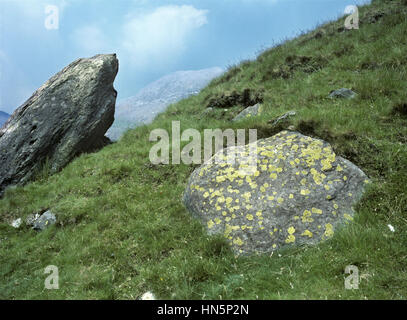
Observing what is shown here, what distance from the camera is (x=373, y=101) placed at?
8.54 metres

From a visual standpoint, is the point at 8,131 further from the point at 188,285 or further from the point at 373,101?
the point at 373,101

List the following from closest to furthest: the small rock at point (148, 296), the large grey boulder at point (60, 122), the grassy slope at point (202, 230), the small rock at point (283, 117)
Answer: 1. the grassy slope at point (202, 230)
2. the small rock at point (148, 296)
3. the small rock at point (283, 117)
4. the large grey boulder at point (60, 122)

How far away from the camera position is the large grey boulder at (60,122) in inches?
464

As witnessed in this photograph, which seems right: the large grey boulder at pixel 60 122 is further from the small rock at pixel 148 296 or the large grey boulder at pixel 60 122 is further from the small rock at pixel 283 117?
the small rock at pixel 148 296

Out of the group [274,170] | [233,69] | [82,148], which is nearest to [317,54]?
[233,69]

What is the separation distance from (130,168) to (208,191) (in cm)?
404

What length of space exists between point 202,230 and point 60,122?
9446mm

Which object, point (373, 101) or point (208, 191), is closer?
point (208, 191)

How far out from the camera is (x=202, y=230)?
5.88 meters

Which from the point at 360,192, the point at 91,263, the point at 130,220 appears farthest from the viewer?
the point at 130,220

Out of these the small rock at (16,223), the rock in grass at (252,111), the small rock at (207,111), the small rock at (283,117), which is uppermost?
the small rock at (207,111)

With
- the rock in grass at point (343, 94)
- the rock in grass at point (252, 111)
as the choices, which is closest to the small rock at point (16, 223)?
the rock in grass at point (252, 111)

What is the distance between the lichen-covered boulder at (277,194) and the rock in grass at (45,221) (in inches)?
→ 158

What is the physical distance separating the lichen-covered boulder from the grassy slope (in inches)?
11.5
